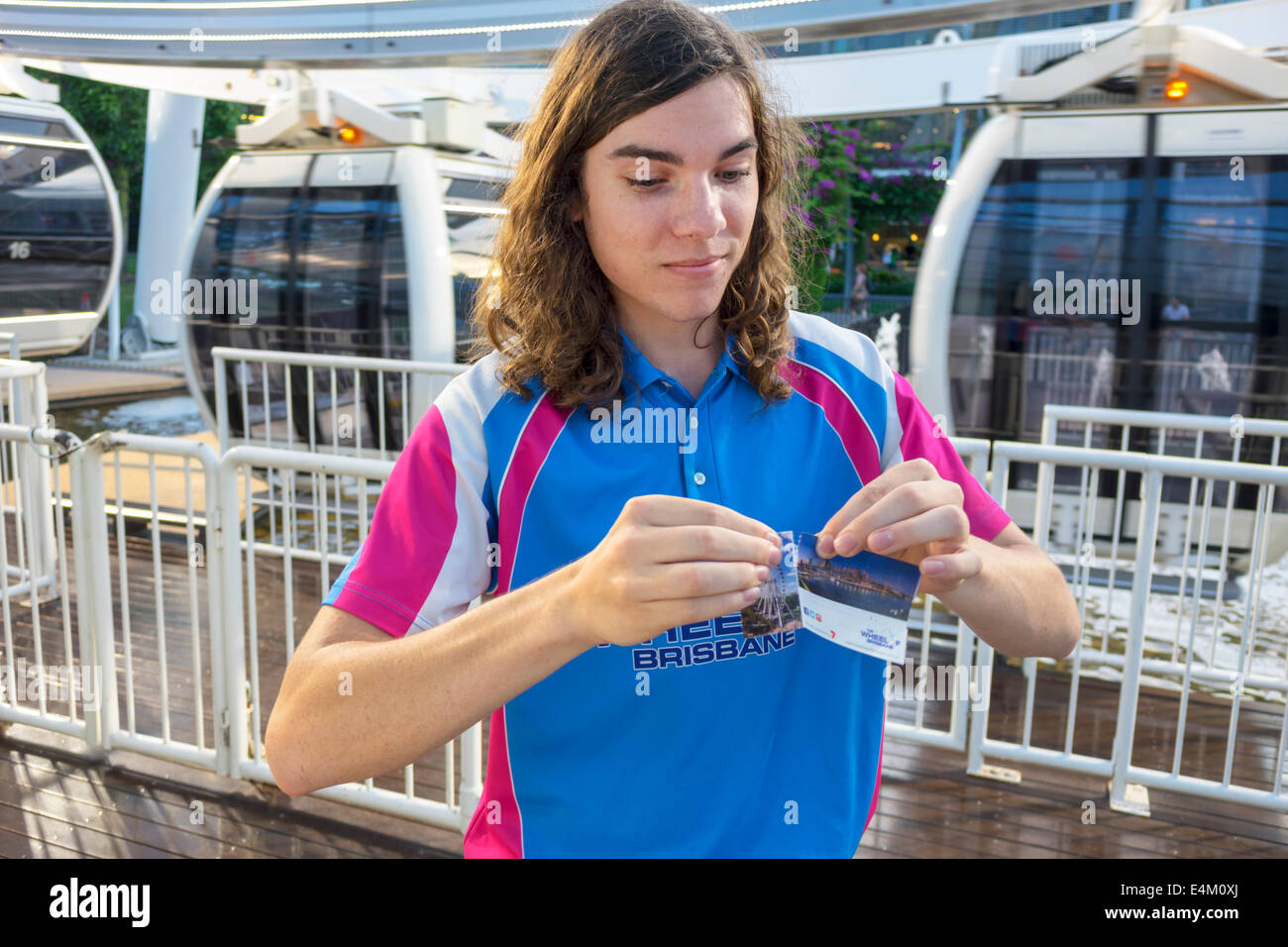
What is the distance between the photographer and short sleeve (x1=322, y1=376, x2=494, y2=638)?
1.10 meters

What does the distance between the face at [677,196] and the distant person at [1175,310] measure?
5.59 metres

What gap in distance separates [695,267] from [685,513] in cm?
33

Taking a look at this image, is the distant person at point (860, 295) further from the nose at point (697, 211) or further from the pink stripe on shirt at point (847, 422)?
the nose at point (697, 211)

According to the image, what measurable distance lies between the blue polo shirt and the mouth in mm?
124

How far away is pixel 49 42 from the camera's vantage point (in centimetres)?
1087

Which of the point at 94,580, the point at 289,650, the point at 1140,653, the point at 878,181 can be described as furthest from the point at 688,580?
the point at 878,181

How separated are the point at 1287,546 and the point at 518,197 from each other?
20.0ft

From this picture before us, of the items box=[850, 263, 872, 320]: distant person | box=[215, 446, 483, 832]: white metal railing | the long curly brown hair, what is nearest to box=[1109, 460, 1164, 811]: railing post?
box=[215, 446, 483, 832]: white metal railing

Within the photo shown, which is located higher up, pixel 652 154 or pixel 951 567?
pixel 652 154

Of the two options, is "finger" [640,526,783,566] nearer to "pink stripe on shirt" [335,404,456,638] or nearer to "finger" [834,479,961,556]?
"finger" [834,479,961,556]

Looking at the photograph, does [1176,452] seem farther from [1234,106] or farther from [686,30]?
[686,30]

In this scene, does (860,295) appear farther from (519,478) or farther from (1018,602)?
(519,478)

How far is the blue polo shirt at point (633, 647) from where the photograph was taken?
44.0 inches

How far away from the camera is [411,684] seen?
3.33ft
